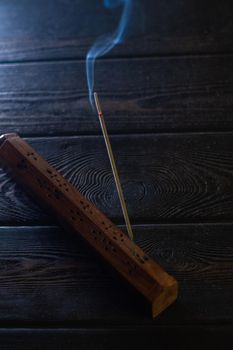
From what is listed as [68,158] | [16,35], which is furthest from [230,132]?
[16,35]

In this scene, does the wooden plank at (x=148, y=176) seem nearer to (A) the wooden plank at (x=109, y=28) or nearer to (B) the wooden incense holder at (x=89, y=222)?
(B) the wooden incense holder at (x=89, y=222)

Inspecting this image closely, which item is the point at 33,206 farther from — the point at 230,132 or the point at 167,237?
the point at 230,132

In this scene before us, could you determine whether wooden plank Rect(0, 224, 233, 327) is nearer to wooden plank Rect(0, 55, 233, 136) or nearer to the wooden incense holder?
the wooden incense holder

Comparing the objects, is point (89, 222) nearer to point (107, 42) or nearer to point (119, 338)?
point (119, 338)

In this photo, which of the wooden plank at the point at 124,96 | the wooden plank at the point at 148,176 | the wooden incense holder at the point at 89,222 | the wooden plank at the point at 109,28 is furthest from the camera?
the wooden plank at the point at 109,28

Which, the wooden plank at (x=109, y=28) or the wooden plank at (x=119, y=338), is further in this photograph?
the wooden plank at (x=109, y=28)

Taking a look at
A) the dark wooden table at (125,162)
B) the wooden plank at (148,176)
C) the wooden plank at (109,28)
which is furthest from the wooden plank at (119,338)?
the wooden plank at (109,28)

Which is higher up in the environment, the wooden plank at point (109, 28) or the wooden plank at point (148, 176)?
the wooden plank at point (109, 28)
